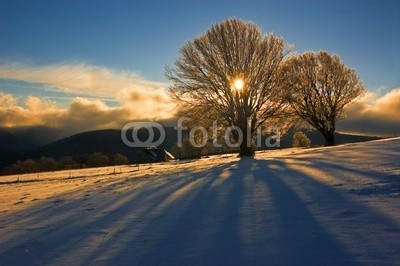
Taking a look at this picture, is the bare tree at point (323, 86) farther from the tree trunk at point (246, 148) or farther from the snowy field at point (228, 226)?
the snowy field at point (228, 226)

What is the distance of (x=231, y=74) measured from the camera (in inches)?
1081

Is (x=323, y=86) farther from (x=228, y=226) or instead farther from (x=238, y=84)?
(x=228, y=226)

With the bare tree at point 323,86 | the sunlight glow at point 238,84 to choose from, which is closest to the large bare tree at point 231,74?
the sunlight glow at point 238,84

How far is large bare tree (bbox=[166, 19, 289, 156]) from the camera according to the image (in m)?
27.2

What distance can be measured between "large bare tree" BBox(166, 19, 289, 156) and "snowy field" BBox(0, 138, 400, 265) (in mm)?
17295

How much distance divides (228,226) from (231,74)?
2172 cm

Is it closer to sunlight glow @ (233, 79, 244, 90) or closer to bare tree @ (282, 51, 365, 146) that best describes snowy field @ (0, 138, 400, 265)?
sunlight glow @ (233, 79, 244, 90)

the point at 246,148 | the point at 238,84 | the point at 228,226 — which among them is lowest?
the point at 228,226

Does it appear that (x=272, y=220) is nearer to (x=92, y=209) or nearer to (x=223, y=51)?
(x=92, y=209)

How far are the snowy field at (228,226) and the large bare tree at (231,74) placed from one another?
1729 centimetres

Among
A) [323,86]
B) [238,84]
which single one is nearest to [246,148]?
[238,84]

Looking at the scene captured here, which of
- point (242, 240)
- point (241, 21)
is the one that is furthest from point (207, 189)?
point (241, 21)

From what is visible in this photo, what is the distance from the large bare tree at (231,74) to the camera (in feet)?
89.4

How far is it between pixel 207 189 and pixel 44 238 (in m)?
4.77
